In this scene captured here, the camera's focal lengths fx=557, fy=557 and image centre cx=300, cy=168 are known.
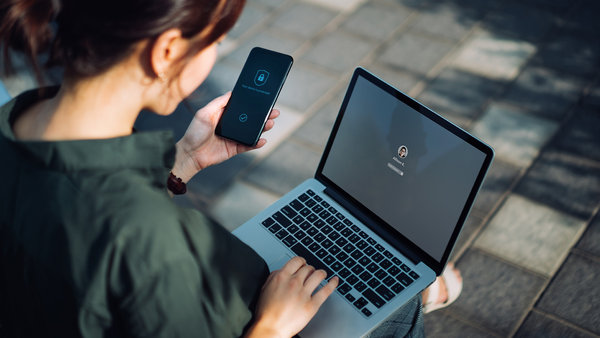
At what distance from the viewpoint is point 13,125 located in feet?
3.81

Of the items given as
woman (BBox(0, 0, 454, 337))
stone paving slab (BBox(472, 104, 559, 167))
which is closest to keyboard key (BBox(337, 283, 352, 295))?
woman (BBox(0, 0, 454, 337))

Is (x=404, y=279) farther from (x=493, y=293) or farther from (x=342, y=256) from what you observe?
(x=493, y=293)

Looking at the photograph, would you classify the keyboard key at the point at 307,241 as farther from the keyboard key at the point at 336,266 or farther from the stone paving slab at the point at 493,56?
the stone paving slab at the point at 493,56

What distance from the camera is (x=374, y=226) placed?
1679 millimetres

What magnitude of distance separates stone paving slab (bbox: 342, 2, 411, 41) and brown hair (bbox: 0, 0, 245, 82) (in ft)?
8.94

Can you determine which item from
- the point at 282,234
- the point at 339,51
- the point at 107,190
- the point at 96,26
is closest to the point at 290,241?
the point at 282,234

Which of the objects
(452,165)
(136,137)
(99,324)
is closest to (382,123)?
(452,165)

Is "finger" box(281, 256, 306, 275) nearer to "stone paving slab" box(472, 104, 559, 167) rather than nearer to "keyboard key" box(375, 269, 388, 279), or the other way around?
"keyboard key" box(375, 269, 388, 279)

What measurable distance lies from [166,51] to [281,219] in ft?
2.60

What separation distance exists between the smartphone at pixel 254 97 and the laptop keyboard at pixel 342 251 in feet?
0.88

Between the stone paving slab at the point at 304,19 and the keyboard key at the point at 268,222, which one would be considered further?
the stone paving slab at the point at 304,19

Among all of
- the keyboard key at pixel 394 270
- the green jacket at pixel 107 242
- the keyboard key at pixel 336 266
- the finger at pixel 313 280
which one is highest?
the green jacket at pixel 107 242

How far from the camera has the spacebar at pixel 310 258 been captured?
1.59 meters

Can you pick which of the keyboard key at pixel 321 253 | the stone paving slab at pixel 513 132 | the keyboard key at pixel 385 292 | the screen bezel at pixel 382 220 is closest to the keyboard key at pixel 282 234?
the keyboard key at pixel 321 253
